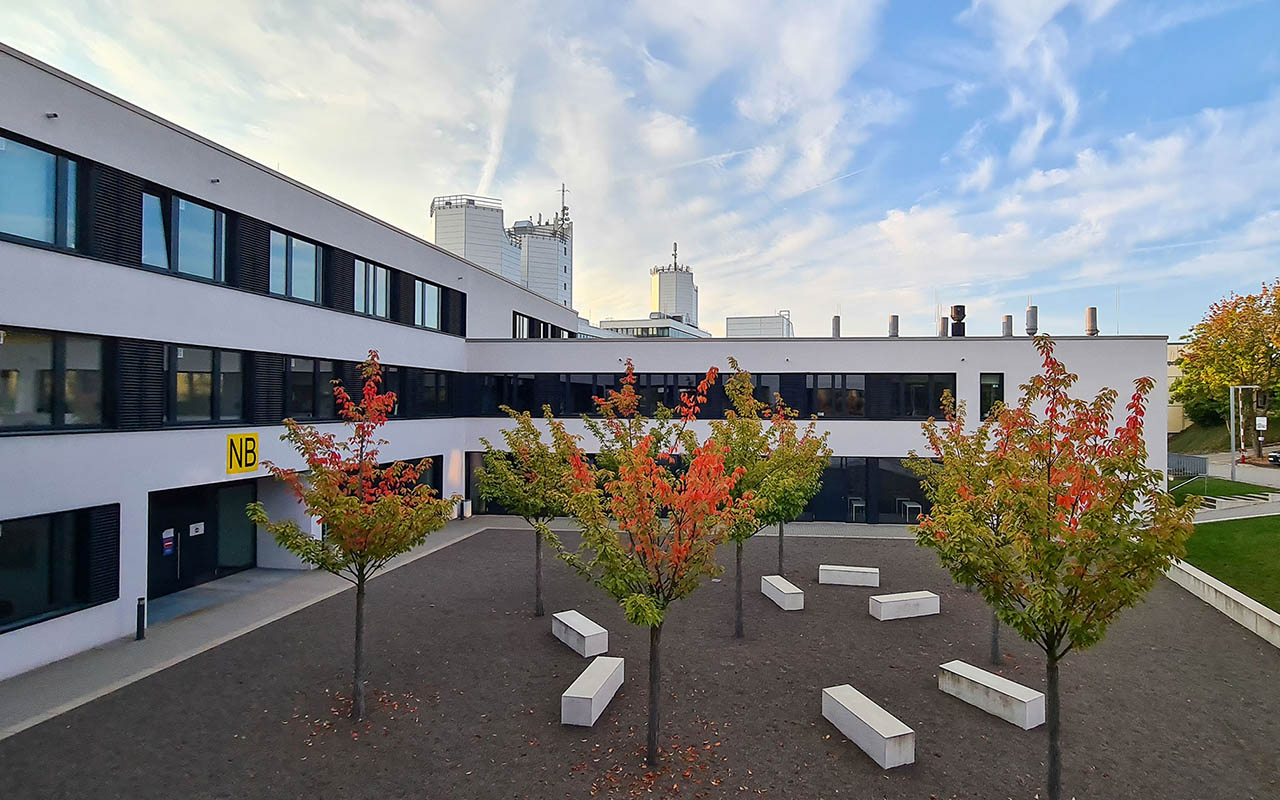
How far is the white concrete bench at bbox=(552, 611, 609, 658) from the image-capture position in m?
11.8

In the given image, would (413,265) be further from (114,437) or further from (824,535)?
(824,535)

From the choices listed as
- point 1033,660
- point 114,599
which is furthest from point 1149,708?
point 114,599

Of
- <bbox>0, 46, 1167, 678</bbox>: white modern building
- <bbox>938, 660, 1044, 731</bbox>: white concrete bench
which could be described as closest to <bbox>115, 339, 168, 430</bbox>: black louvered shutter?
<bbox>0, 46, 1167, 678</bbox>: white modern building

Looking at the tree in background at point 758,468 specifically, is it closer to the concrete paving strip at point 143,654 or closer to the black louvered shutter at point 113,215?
the concrete paving strip at point 143,654

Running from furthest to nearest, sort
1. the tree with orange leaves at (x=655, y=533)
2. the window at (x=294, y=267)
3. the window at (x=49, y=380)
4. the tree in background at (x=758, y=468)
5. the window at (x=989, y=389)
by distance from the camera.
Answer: the window at (x=989, y=389)
the window at (x=294, y=267)
the tree in background at (x=758, y=468)
the window at (x=49, y=380)
the tree with orange leaves at (x=655, y=533)

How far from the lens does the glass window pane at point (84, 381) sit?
12.2m

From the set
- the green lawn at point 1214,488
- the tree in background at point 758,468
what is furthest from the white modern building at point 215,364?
the tree in background at point 758,468

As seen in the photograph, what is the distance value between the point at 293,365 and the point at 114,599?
724 centimetres

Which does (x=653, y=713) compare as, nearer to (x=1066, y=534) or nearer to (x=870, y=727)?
(x=870, y=727)

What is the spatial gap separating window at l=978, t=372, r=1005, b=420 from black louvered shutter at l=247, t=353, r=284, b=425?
922 inches

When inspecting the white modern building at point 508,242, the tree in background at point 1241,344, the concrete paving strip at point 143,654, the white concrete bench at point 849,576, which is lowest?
the concrete paving strip at point 143,654

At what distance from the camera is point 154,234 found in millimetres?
13922

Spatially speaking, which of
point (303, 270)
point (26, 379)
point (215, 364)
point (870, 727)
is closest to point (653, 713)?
point (870, 727)

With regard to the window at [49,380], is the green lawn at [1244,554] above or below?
below
